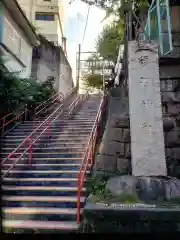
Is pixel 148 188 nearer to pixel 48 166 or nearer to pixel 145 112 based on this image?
pixel 145 112

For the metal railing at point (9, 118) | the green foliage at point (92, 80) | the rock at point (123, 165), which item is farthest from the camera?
the green foliage at point (92, 80)

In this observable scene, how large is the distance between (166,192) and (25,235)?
2.61m

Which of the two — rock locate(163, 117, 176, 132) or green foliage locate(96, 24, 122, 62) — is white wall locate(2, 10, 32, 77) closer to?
green foliage locate(96, 24, 122, 62)

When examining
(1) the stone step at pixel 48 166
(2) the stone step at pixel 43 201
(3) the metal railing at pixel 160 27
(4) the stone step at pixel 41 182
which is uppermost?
(3) the metal railing at pixel 160 27

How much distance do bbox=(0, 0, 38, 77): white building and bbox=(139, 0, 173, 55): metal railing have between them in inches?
242

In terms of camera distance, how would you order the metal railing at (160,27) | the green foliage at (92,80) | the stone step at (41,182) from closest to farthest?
the stone step at (41,182) → the metal railing at (160,27) → the green foliage at (92,80)

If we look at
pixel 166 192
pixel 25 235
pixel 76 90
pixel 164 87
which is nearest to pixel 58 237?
pixel 25 235

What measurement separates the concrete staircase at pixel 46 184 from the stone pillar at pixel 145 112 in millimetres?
1620

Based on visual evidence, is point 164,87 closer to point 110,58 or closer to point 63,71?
point 110,58

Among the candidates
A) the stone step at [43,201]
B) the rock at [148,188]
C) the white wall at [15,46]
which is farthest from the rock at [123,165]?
the white wall at [15,46]

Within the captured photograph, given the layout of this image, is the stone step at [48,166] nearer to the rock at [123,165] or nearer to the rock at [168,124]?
the rock at [123,165]

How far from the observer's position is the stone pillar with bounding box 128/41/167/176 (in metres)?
5.24

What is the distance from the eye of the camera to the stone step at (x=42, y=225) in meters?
4.54

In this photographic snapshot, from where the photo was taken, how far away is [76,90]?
20484 millimetres
